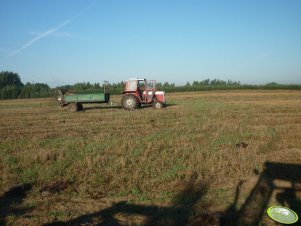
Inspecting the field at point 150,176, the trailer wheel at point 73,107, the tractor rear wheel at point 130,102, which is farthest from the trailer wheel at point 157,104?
the field at point 150,176

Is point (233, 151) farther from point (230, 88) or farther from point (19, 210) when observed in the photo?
point (230, 88)

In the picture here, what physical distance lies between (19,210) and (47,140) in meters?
5.36

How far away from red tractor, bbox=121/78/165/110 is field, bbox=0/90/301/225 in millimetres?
8386

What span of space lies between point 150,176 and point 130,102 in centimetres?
1328

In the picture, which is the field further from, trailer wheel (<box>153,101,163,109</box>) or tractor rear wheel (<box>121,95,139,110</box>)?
trailer wheel (<box>153,101,163,109</box>)

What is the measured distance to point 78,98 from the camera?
826 inches

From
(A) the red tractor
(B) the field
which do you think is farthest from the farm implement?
(B) the field

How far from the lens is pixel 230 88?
61594 millimetres

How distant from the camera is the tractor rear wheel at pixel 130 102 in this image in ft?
66.0

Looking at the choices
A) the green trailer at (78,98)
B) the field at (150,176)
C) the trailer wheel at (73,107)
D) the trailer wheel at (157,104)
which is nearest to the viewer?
the field at (150,176)

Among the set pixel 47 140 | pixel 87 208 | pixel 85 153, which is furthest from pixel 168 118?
pixel 87 208

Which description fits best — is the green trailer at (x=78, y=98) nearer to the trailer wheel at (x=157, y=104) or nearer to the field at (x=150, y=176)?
the trailer wheel at (x=157, y=104)

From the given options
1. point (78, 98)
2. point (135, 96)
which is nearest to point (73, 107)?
point (78, 98)

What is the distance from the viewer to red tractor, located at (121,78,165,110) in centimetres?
2022
